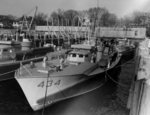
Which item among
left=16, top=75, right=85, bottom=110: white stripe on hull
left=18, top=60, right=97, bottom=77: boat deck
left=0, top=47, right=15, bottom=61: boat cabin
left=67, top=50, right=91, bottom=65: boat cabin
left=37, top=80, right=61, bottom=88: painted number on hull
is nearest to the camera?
left=16, top=75, right=85, bottom=110: white stripe on hull

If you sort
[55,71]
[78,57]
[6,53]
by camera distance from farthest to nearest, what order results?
[6,53], [78,57], [55,71]

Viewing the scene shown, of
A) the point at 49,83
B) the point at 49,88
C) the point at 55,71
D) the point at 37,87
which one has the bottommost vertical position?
the point at 49,88

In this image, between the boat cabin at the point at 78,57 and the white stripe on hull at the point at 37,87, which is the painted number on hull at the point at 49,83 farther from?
the boat cabin at the point at 78,57

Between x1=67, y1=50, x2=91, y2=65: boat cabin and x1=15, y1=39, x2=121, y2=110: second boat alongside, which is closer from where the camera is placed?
x1=15, y1=39, x2=121, y2=110: second boat alongside

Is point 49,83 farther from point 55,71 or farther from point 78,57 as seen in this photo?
point 78,57

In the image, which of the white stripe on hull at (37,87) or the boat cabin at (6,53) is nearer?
the white stripe on hull at (37,87)

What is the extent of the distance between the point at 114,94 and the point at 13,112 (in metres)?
9.21

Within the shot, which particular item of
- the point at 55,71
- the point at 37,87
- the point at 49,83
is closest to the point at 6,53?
the point at 55,71

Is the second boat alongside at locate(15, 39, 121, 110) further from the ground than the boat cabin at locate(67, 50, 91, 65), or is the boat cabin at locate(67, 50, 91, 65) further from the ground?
the boat cabin at locate(67, 50, 91, 65)

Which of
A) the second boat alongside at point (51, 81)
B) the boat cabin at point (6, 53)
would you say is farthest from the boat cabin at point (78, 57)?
the boat cabin at point (6, 53)

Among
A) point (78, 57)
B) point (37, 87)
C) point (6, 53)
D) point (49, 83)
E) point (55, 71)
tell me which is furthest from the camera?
point (6, 53)

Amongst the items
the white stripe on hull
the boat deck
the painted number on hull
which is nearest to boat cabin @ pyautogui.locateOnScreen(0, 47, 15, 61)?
the boat deck

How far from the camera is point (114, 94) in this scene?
16953 millimetres

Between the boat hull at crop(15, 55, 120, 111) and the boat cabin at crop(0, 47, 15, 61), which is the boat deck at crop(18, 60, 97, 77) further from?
the boat cabin at crop(0, 47, 15, 61)
